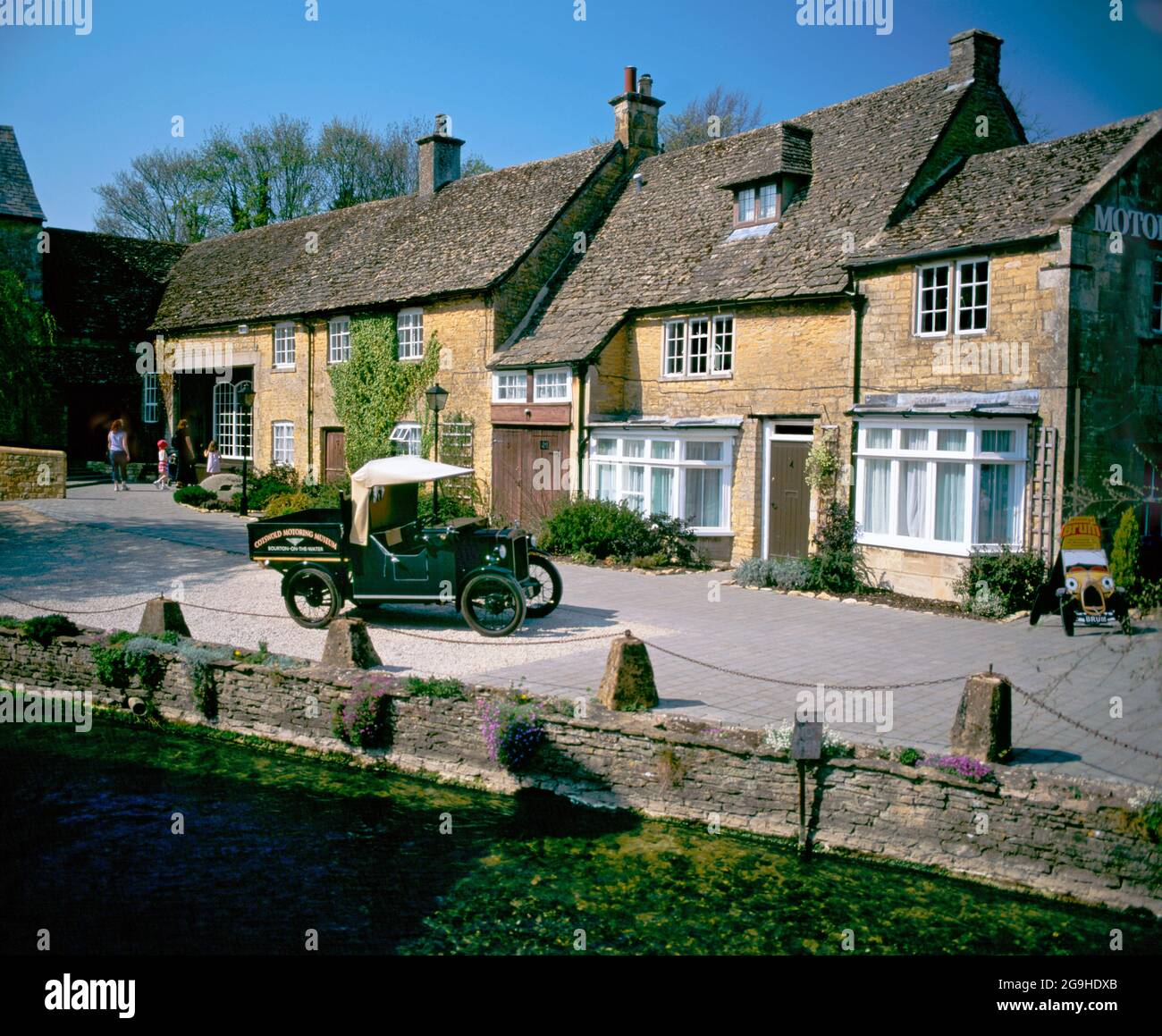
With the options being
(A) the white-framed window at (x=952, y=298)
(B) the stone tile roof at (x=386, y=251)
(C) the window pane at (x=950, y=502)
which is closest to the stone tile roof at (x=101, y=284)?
(B) the stone tile roof at (x=386, y=251)

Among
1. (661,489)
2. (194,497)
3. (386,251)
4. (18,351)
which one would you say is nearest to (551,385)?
(661,489)

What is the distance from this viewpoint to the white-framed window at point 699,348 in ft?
63.8

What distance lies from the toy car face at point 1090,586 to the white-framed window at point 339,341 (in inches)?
770

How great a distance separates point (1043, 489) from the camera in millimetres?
14570

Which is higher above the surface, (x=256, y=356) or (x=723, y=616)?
(x=256, y=356)

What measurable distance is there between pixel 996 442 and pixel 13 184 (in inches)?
1203

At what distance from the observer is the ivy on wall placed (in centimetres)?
2538

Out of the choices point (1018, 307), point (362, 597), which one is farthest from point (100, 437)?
point (1018, 307)

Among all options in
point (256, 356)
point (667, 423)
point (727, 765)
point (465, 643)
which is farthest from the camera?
point (256, 356)

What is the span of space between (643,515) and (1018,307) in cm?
765

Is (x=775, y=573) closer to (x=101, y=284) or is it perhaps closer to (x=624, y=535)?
(x=624, y=535)
